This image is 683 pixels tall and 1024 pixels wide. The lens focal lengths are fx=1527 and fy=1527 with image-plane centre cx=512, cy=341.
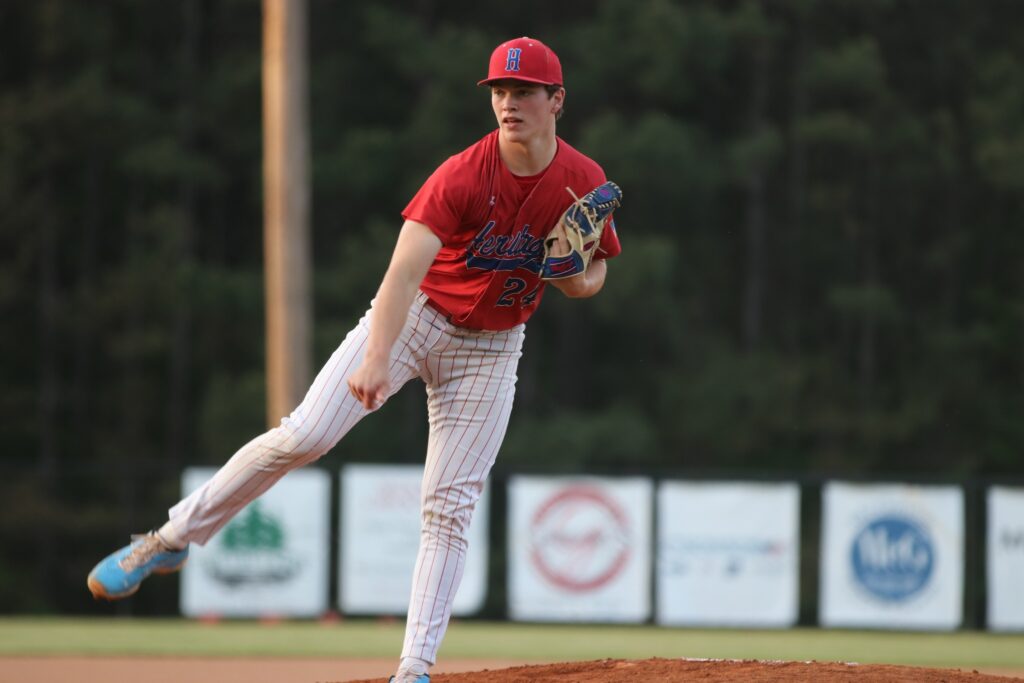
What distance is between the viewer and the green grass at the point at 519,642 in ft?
33.4

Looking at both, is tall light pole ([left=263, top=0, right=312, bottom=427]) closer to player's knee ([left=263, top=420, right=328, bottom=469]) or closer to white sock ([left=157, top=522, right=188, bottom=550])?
white sock ([left=157, top=522, right=188, bottom=550])

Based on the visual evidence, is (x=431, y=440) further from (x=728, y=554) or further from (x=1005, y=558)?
(x=1005, y=558)

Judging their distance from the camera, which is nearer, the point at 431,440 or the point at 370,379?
the point at 370,379

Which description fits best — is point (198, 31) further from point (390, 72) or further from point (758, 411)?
point (758, 411)

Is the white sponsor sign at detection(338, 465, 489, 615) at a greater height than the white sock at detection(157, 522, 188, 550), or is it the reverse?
the white sock at detection(157, 522, 188, 550)

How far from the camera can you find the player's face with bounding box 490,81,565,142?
539 centimetres

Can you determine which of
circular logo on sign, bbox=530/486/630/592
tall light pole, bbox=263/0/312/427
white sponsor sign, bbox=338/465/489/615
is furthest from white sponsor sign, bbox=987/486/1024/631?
tall light pole, bbox=263/0/312/427

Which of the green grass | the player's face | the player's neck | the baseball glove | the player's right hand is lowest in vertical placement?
the green grass

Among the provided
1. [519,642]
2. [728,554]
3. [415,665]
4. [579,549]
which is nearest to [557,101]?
[415,665]

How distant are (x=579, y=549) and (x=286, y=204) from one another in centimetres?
455

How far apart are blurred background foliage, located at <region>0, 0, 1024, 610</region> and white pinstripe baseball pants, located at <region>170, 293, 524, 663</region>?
61.5 feet

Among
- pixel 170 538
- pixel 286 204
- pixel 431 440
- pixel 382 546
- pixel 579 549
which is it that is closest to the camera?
pixel 170 538

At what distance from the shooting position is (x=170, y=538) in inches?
224

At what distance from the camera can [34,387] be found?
26.9 meters
